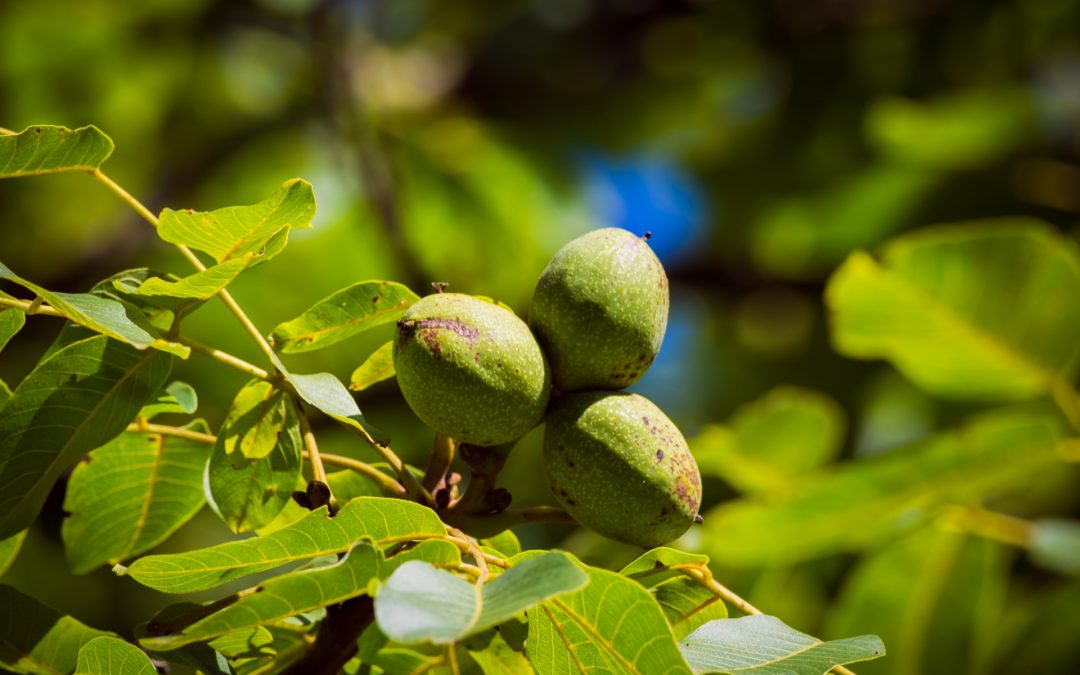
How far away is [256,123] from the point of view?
434 cm

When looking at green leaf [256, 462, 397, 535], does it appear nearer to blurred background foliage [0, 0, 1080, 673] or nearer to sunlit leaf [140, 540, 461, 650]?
sunlit leaf [140, 540, 461, 650]

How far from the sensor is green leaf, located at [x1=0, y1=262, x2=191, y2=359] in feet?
3.21

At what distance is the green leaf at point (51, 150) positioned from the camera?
1037 millimetres

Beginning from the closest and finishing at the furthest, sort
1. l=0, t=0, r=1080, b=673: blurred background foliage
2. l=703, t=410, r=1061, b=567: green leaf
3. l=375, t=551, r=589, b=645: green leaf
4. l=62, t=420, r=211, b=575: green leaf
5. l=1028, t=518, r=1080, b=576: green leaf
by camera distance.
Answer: l=375, t=551, r=589, b=645: green leaf
l=62, t=420, r=211, b=575: green leaf
l=703, t=410, r=1061, b=567: green leaf
l=1028, t=518, r=1080, b=576: green leaf
l=0, t=0, r=1080, b=673: blurred background foliage

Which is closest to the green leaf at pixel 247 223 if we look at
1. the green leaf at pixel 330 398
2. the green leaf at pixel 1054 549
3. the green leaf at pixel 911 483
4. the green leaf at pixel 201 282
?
the green leaf at pixel 201 282

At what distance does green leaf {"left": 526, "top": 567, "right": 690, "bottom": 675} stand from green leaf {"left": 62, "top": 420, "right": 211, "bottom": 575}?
1.83 feet

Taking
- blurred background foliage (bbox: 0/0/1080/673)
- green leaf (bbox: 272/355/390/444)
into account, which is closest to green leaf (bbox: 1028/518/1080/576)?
blurred background foliage (bbox: 0/0/1080/673)

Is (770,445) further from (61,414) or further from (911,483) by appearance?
(61,414)

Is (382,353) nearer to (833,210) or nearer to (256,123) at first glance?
(833,210)

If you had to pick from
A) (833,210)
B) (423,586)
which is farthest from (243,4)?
(423,586)

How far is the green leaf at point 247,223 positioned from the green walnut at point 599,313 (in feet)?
0.97

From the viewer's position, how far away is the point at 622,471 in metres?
1.14

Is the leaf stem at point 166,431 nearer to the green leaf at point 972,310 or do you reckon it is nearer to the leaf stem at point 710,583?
the leaf stem at point 710,583

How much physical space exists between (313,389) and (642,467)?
0.36 m
